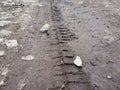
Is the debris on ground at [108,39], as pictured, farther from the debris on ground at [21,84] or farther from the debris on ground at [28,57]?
the debris on ground at [21,84]

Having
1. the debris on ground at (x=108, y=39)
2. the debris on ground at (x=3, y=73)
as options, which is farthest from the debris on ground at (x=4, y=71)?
the debris on ground at (x=108, y=39)

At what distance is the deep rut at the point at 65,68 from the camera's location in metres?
1.99

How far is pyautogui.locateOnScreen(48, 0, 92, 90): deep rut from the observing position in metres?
1.99

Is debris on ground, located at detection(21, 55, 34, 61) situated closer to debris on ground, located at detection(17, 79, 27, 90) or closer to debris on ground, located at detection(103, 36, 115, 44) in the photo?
debris on ground, located at detection(17, 79, 27, 90)

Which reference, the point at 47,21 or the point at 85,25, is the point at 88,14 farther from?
the point at 47,21

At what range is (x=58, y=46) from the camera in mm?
2754

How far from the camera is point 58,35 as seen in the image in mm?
3047

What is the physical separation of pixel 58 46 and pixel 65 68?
60 cm

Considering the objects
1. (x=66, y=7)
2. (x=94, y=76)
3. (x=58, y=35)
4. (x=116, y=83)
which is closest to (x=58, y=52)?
(x=58, y=35)

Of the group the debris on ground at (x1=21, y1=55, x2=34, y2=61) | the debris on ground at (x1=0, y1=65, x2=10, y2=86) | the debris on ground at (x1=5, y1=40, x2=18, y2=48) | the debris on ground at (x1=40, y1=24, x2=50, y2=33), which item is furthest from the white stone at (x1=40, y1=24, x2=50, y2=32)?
the debris on ground at (x1=0, y1=65, x2=10, y2=86)

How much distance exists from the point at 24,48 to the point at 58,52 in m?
0.63

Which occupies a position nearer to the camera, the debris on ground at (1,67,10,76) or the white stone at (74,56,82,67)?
the debris on ground at (1,67,10,76)

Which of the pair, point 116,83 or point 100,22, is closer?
point 116,83

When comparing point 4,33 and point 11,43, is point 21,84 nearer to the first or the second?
point 11,43
